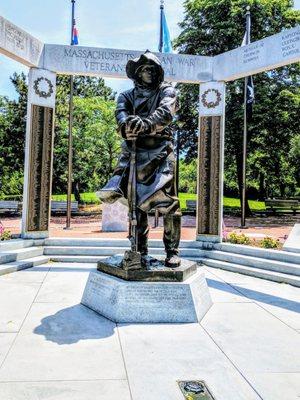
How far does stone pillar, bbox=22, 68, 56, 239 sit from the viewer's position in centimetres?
913

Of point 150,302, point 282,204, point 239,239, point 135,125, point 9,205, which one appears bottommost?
point 150,302

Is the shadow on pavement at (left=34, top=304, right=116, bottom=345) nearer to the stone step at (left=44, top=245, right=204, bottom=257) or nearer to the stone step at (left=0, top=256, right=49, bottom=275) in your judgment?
the stone step at (left=0, top=256, right=49, bottom=275)

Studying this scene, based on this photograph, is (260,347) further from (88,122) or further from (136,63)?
(88,122)

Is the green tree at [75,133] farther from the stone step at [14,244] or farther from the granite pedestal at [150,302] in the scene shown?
the granite pedestal at [150,302]

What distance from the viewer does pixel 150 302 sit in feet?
15.7

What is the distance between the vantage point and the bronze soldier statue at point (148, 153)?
4984 mm

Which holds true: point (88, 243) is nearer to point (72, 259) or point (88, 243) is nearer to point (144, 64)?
point (72, 259)

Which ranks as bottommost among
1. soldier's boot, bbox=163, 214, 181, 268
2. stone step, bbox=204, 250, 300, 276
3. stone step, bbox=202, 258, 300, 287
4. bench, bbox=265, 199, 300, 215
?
stone step, bbox=202, 258, 300, 287

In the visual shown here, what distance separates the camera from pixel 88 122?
25.7 m

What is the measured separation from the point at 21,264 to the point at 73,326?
385 cm

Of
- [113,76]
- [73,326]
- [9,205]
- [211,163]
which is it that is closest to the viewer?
[73,326]

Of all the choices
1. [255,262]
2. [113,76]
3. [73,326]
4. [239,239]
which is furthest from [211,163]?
[73,326]

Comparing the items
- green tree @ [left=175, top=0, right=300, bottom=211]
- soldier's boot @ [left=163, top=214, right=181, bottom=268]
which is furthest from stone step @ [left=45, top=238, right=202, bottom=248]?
green tree @ [left=175, top=0, right=300, bottom=211]

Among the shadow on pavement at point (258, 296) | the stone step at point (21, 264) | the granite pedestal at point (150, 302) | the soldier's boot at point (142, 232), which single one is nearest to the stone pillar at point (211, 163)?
the shadow on pavement at point (258, 296)
